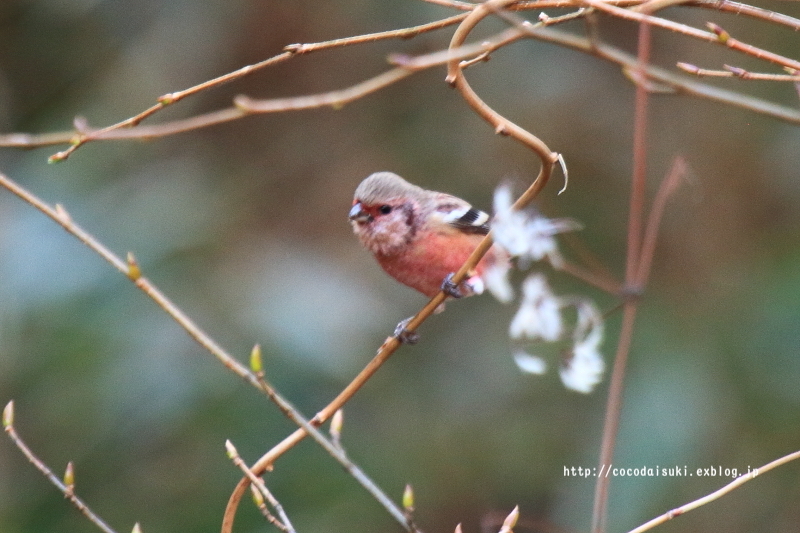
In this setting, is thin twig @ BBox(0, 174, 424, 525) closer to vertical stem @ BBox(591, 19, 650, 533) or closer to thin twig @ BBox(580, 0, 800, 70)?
vertical stem @ BBox(591, 19, 650, 533)

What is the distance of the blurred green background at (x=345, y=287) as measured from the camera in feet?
18.1

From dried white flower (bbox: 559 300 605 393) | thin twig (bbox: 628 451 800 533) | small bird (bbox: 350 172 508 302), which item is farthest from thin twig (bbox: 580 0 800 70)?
small bird (bbox: 350 172 508 302)

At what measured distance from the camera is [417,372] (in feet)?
22.4

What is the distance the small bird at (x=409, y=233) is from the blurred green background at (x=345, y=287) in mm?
657

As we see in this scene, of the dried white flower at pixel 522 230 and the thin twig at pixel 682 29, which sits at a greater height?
the thin twig at pixel 682 29

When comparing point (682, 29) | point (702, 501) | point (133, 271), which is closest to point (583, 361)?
point (702, 501)

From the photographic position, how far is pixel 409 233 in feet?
14.7

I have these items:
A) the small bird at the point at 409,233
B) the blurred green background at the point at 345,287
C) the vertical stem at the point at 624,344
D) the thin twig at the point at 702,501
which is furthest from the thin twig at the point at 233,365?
the blurred green background at the point at 345,287

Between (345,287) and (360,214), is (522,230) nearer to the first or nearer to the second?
(360,214)

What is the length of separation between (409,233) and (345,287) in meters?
1.89

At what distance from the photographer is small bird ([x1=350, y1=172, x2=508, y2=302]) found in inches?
171

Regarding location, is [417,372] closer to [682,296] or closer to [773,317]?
[682,296]

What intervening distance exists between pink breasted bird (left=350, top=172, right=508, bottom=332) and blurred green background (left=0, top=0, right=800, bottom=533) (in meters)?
0.66

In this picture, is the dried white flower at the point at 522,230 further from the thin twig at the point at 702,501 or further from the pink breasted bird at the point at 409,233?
the pink breasted bird at the point at 409,233
